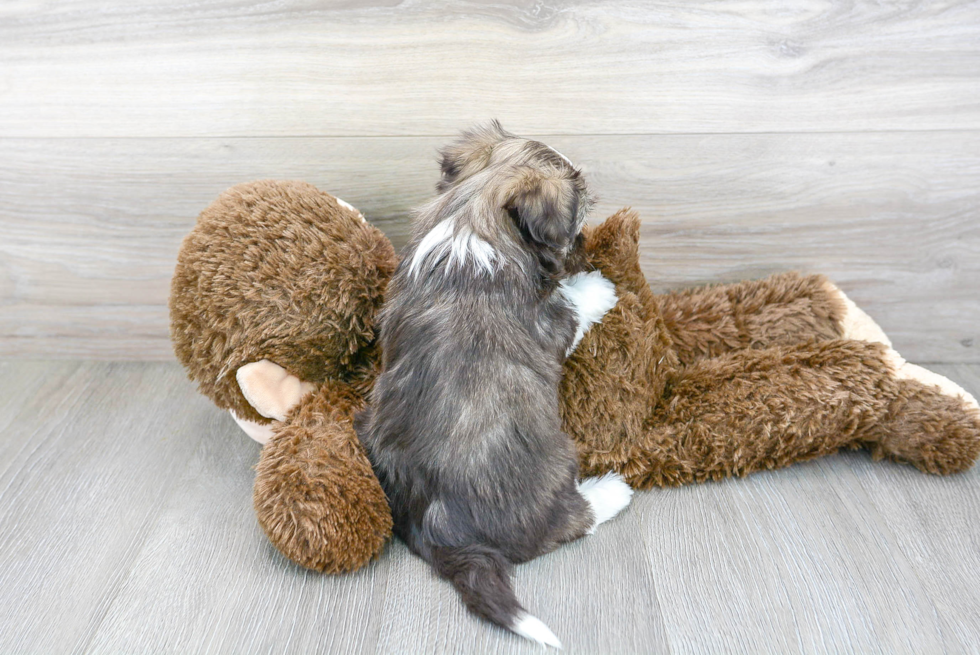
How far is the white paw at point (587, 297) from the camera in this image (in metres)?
1.73

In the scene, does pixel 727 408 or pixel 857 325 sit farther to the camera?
pixel 857 325

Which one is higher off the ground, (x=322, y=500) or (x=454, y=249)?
(x=454, y=249)

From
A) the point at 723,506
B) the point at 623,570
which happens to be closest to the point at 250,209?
the point at 623,570

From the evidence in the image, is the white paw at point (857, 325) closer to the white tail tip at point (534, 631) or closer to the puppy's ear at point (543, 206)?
the puppy's ear at point (543, 206)

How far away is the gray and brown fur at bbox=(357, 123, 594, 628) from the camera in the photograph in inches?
57.8

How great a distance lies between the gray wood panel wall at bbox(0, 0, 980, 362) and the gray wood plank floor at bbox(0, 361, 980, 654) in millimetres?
686

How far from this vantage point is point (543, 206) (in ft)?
4.85

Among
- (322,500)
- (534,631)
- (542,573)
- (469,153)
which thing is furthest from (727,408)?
(322,500)

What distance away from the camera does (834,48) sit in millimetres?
1913

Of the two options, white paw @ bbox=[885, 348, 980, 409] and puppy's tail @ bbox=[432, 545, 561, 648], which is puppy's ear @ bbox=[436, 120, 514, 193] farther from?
white paw @ bbox=[885, 348, 980, 409]

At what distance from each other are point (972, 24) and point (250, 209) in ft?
6.29

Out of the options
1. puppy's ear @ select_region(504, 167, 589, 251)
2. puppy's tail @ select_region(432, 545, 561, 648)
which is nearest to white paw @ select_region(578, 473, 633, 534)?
puppy's tail @ select_region(432, 545, 561, 648)

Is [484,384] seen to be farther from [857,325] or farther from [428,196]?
[857,325]

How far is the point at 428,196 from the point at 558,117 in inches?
16.6
